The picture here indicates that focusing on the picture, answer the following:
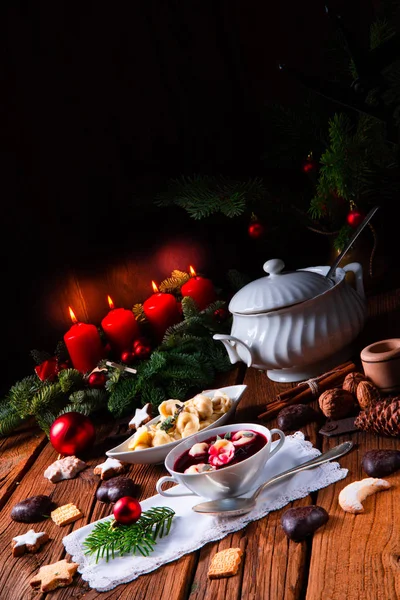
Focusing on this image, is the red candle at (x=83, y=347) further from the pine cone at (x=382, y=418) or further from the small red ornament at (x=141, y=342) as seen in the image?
the pine cone at (x=382, y=418)

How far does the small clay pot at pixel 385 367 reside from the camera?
4.41 ft

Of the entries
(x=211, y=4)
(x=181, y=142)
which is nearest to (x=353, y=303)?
(x=181, y=142)

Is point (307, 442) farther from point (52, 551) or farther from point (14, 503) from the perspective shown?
point (14, 503)

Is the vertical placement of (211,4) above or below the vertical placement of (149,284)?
above

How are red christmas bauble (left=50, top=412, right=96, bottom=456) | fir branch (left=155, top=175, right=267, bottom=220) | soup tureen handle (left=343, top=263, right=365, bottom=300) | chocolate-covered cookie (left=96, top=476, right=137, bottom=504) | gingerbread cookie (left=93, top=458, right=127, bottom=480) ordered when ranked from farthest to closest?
fir branch (left=155, top=175, right=267, bottom=220) < soup tureen handle (left=343, top=263, right=365, bottom=300) < red christmas bauble (left=50, top=412, right=96, bottom=456) < gingerbread cookie (left=93, top=458, right=127, bottom=480) < chocolate-covered cookie (left=96, top=476, right=137, bottom=504)

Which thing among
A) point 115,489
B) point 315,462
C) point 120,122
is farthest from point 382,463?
point 120,122

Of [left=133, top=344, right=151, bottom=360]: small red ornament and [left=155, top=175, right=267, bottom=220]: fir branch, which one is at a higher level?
[left=155, top=175, right=267, bottom=220]: fir branch

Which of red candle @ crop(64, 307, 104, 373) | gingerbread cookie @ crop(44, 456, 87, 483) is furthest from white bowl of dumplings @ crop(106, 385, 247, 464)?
red candle @ crop(64, 307, 104, 373)

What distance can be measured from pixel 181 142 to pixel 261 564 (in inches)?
63.8

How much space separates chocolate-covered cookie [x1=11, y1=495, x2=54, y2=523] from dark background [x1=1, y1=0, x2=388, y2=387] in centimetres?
99

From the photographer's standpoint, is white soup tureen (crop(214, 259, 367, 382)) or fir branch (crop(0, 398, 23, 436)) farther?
fir branch (crop(0, 398, 23, 436))

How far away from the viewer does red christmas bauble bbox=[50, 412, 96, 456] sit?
1.58m

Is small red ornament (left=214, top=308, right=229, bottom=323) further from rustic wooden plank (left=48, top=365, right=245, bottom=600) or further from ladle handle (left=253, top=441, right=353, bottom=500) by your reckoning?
rustic wooden plank (left=48, top=365, right=245, bottom=600)

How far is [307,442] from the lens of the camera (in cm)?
130
